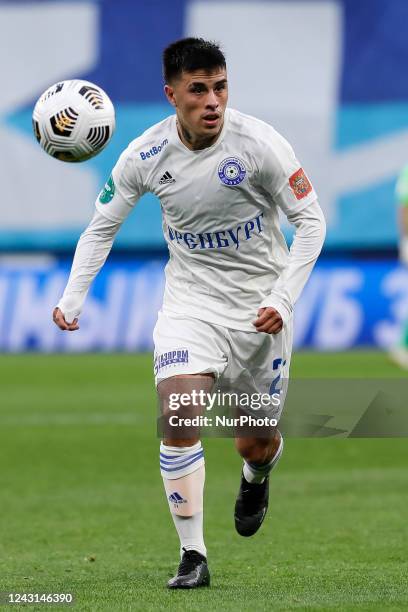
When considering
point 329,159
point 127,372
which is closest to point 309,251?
point 127,372

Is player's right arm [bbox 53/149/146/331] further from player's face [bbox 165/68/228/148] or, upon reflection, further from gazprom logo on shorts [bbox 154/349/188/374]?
gazprom logo on shorts [bbox 154/349/188/374]

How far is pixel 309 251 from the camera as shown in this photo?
20.9 feet

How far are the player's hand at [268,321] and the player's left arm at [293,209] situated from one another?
0.39ft

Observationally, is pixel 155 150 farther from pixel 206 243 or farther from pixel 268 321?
pixel 268 321

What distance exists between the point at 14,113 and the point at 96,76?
5.05ft

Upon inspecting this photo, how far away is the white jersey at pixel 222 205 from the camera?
6352 mm

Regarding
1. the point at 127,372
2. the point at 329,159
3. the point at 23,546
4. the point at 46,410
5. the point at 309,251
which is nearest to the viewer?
the point at 309,251

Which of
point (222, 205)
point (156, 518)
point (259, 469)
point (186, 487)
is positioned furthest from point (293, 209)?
point (156, 518)

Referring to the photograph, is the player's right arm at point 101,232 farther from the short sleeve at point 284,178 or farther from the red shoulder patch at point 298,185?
the red shoulder patch at point 298,185

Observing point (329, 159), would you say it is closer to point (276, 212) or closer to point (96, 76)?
point (96, 76)

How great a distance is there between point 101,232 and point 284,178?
94cm

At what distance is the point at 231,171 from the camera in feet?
20.9

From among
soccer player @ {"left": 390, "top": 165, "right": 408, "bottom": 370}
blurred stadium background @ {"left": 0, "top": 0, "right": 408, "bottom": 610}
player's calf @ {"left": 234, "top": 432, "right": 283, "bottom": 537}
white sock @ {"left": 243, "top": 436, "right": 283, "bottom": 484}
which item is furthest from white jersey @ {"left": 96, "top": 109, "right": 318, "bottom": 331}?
soccer player @ {"left": 390, "top": 165, "right": 408, "bottom": 370}

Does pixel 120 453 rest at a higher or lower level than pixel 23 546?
lower
